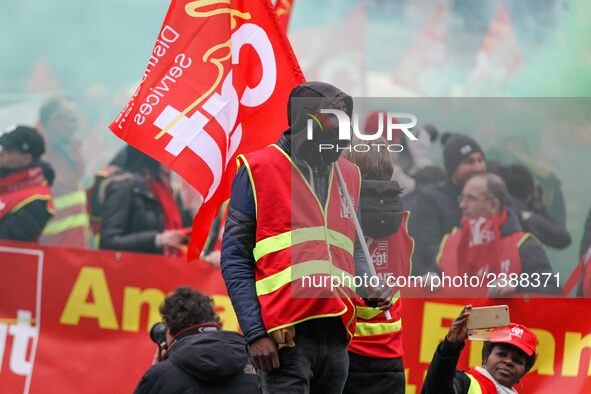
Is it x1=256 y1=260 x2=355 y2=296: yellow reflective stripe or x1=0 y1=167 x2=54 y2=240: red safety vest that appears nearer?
x1=256 y1=260 x2=355 y2=296: yellow reflective stripe

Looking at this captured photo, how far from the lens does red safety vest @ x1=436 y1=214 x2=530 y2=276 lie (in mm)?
7387

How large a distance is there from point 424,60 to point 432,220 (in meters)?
2.30

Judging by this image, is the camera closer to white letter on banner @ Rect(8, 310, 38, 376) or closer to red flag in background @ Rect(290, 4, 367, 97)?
white letter on banner @ Rect(8, 310, 38, 376)

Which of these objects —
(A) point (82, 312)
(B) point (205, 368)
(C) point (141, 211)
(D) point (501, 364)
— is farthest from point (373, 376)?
(C) point (141, 211)

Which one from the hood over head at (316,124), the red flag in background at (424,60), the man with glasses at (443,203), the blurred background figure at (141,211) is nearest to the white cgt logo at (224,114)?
the hood over head at (316,124)

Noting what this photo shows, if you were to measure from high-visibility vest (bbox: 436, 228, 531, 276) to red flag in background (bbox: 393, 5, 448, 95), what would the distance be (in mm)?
2385

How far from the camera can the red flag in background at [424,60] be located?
31.7 feet

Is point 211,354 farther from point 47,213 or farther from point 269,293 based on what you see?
point 47,213

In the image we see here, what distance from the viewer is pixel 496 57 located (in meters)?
9.62

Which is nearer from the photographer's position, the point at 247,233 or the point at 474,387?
the point at 247,233

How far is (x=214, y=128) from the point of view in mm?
5684

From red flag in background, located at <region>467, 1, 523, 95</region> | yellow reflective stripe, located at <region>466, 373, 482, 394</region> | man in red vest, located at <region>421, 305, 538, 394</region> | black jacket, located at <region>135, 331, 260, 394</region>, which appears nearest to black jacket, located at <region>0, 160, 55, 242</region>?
black jacket, located at <region>135, 331, 260, 394</region>

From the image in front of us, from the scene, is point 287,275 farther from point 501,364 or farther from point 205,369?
point 501,364

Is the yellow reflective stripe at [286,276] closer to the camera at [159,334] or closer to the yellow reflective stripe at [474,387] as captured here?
the yellow reflective stripe at [474,387]
